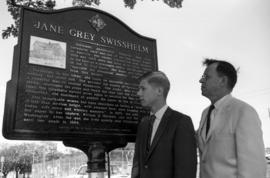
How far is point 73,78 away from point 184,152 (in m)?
1.68

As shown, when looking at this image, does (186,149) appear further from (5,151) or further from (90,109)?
(5,151)

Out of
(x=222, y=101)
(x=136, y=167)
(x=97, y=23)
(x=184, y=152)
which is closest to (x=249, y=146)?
(x=184, y=152)

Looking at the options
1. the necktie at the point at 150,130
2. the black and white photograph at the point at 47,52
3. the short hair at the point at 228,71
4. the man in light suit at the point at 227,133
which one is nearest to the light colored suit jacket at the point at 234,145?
the man in light suit at the point at 227,133

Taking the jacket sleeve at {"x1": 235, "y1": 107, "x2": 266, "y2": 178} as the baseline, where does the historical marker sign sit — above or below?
above

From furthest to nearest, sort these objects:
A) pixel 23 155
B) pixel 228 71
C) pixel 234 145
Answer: pixel 23 155 < pixel 228 71 < pixel 234 145

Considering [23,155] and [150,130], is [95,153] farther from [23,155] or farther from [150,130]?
[23,155]

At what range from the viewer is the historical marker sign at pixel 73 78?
11.0 ft

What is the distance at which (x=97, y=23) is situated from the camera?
4.29m

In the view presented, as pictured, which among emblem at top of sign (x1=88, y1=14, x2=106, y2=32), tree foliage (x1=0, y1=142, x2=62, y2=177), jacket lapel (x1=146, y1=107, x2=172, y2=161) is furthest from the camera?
tree foliage (x1=0, y1=142, x2=62, y2=177)

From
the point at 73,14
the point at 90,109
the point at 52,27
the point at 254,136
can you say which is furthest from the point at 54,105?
the point at 254,136

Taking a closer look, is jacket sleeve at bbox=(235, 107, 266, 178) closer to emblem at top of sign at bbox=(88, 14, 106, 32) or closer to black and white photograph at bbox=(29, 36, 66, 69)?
black and white photograph at bbox=(29, 36, 66, 69)

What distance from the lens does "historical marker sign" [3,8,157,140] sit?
3355 mm

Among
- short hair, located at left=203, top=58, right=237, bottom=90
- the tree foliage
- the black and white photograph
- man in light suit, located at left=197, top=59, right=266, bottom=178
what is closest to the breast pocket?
man in light suit, located at left=197, top=59, right=266, bottom=178

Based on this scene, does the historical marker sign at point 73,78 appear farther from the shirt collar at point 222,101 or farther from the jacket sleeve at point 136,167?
the shirt collar at point 222,101
